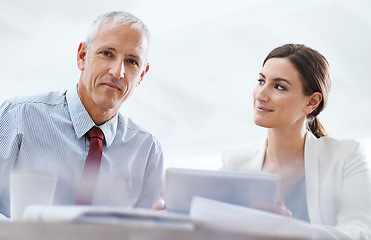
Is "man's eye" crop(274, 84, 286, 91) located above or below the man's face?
above

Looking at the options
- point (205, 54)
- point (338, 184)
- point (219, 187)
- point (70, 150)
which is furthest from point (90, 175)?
point (205, 54)

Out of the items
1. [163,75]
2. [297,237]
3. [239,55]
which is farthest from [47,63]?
[297,237]

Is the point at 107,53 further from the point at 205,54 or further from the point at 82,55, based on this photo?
the point at 205,54

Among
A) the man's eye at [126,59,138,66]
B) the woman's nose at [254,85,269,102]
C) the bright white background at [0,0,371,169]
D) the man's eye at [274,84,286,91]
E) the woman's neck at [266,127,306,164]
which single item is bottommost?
the woman's neck at [266,127,306,164]

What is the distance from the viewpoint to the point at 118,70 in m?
1.47

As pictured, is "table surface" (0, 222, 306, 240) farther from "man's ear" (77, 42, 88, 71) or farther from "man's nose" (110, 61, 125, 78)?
"man's ear" (77, 42, 88, 71)

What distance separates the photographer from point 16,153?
1354 millimetres

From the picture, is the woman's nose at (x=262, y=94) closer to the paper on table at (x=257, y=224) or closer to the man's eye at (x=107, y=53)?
the man's eye at (x=107, y=53)

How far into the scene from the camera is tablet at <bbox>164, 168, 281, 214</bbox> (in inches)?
35.0

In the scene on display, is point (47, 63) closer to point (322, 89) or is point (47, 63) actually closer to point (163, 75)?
point (163, 75)

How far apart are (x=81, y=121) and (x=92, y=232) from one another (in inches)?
40.3

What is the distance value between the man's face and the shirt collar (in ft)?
0.11

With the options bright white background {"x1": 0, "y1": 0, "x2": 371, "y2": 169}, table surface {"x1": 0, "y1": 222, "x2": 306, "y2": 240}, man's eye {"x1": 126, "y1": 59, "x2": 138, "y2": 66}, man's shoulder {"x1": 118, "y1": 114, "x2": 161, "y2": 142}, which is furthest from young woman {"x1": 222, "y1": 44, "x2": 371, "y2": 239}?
bright white background {"x1": 0, "y1": 0, "x2": 371, "y2": 169}

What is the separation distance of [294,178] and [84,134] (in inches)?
35.9
